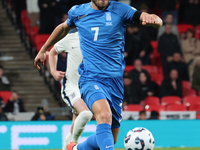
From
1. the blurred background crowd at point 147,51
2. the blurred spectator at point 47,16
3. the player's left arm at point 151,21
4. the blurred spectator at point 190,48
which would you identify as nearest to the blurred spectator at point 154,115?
the blurred background crowd at point 147,51

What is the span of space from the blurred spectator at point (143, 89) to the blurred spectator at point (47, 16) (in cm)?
356

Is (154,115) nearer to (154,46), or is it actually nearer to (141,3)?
(154,46)

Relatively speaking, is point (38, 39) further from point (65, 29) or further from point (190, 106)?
point (65, 29)

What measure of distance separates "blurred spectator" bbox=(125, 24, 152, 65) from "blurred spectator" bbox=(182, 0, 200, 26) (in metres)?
2.11

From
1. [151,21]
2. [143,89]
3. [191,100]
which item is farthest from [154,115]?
[151,21]

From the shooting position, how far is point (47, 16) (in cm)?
1221

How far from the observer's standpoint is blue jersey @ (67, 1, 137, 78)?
4.37 meters

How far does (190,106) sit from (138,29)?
320 cm

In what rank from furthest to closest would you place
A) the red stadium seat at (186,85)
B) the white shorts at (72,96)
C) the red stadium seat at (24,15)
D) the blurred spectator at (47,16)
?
the red stadium seat at (24,15) < the blurred spectator at (47,16) < the red stadium seat at (186,85) < the white shorts at (72,96)

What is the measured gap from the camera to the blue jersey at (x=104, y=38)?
4371 millimetres

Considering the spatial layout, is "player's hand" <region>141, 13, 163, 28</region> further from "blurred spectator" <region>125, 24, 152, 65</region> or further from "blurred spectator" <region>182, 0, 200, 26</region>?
"blurred spectator" <region>182, 0, 200, 26</region>

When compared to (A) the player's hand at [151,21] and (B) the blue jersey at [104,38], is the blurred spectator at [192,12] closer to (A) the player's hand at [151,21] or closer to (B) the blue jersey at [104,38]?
(B) the blue jersey at [104,38]

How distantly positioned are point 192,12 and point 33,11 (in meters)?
5.23

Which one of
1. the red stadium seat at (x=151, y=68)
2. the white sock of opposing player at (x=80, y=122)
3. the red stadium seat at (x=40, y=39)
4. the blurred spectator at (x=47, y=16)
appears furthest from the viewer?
the blurred spectator at (x=47, y=16)
